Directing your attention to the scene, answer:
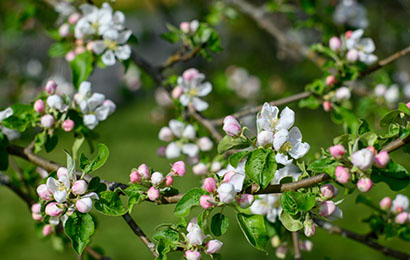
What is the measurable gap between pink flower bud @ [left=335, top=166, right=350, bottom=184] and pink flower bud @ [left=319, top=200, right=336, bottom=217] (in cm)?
11

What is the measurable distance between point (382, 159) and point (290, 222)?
23 cm

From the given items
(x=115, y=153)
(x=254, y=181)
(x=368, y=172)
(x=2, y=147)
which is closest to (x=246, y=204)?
(x=254, y=181)

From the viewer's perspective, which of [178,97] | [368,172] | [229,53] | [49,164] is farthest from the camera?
[229,53]

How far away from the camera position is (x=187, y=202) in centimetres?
90

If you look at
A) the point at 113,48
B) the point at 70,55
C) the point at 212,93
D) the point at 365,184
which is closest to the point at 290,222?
the point at 365,184

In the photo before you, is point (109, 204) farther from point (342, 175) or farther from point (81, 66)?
point (81, 66)

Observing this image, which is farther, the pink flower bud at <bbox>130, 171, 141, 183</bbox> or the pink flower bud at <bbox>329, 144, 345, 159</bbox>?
the pink flower bud at <bbox>130, 171, 141, 183</bbox>

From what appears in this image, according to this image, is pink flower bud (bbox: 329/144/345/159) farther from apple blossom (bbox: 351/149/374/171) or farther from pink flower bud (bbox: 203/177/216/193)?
pink flower bud (bbox: 203/177/216/193)

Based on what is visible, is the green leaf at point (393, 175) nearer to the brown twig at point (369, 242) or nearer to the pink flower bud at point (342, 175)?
the pink flower bud at point (342, 175)

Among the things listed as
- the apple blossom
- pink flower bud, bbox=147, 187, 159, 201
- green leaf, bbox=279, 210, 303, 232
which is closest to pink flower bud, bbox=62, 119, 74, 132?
pink flower bud, bbox=147, 187, 159, 201

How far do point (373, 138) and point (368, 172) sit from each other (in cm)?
7

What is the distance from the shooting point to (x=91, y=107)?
1.21 m

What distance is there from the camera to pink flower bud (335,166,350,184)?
808 millimetres

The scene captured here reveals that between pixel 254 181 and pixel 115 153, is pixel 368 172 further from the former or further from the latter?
pixel 115 153
